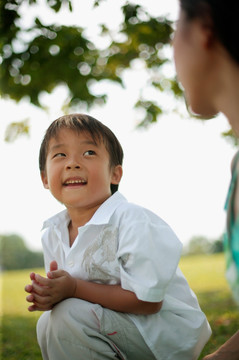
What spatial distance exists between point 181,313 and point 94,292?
40 centimetres

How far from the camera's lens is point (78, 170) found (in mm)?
2066

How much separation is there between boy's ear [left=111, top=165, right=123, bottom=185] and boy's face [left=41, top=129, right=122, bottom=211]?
61 millimetres

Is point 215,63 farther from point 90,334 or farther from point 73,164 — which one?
point 90,334

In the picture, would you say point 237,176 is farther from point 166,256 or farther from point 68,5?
point 68,5

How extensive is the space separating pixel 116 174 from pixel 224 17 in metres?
1.19

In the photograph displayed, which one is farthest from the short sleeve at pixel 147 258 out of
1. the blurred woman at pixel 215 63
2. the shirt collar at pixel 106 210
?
the blurred woman at pixel 215 63

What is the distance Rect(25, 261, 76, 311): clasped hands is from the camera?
1829mm

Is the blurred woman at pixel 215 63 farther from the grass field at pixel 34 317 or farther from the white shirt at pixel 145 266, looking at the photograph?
the grass field at pixel 34 317

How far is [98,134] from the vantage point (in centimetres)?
216

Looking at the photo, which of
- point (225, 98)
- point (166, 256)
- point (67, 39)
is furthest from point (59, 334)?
point (67, 39)

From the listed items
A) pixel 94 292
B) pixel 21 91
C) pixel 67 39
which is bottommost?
pixel 94 292

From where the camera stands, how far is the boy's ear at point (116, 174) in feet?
7.34

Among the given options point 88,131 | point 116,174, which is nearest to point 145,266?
point 116,174

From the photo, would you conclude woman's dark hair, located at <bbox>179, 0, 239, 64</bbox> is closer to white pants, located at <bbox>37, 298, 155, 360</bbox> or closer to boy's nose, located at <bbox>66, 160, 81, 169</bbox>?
boy's nose, located at <bbox>66, 160, 81, 169</bbox>
